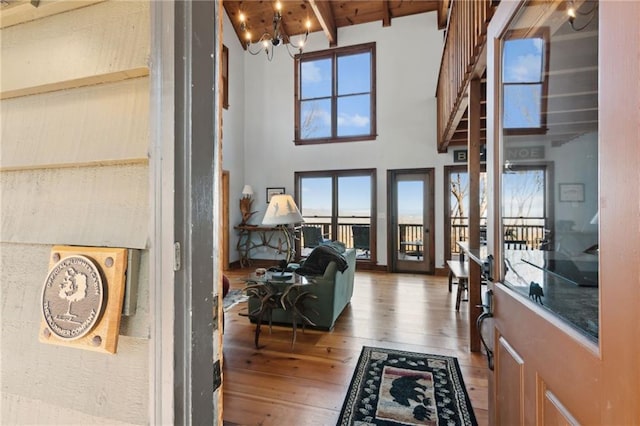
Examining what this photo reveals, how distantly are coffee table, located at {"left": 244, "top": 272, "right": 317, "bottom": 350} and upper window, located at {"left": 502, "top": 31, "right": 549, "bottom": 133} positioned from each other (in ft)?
7.25

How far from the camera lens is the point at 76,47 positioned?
2.12ft

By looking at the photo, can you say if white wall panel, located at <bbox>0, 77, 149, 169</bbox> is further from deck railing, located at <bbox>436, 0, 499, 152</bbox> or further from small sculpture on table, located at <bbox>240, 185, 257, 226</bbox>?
small sculpture on table, located at <bbox>240, 185, 257, 226</bbox>

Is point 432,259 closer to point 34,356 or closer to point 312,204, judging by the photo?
point 312,204

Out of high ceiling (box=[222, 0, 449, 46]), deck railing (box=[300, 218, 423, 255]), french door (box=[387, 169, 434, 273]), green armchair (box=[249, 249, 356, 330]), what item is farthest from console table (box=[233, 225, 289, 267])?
high ceiling (box=[222, 0, 449, 46])

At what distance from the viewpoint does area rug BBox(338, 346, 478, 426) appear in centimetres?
181

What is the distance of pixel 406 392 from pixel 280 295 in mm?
1383

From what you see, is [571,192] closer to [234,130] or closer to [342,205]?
[342,205]

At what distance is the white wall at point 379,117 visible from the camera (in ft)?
19.3

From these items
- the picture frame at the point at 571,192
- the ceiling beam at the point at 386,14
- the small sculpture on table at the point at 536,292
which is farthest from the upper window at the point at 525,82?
the ceiling beam at the point at 386,14

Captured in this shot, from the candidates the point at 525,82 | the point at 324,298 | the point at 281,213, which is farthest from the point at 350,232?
the point at 525,82

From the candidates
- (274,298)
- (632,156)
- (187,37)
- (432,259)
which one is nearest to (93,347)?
(187,37)

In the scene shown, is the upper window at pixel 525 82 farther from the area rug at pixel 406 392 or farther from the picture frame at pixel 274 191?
the picture frame at pixel 274 191

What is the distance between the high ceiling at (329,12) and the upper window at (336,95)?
0.49 metres

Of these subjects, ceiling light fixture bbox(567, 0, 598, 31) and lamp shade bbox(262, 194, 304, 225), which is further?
lamp shade bbox(262, 194, 304, 225)
